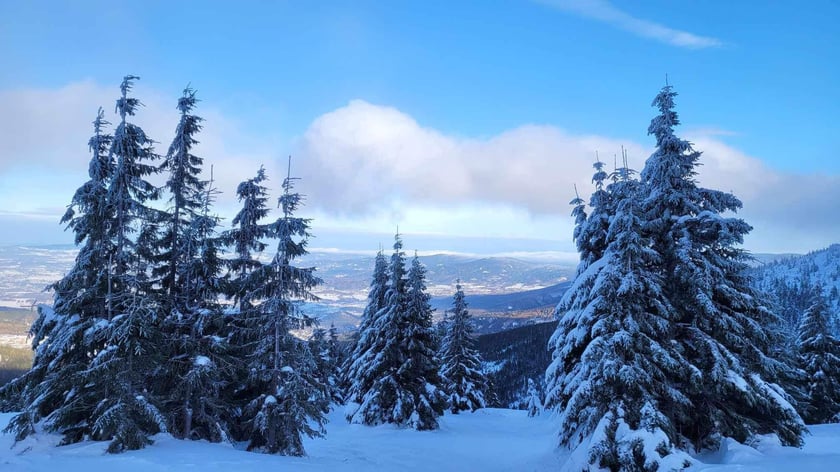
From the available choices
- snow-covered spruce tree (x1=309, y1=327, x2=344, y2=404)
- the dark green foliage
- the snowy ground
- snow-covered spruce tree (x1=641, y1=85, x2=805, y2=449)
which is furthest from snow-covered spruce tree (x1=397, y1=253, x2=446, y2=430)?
the dark green foliage

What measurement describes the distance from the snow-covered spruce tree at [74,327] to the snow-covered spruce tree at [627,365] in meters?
15.4

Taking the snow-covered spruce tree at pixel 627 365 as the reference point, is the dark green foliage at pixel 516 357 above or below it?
below

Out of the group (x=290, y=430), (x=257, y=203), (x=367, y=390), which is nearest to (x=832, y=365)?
(x=367, y=390)

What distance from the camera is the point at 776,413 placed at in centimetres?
1392

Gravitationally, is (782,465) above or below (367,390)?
above

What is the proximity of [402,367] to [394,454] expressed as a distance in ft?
27.8

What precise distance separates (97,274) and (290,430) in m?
8.60

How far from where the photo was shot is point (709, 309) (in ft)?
45.6

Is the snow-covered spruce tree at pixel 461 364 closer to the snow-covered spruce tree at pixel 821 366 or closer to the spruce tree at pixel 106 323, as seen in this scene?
the snow-covered spruce tree at pixel 821 366

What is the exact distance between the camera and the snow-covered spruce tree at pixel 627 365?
42.3 feet

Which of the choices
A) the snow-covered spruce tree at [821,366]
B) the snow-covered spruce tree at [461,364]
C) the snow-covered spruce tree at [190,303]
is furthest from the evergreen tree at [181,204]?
the snow-covered spruce tree at [821,366]

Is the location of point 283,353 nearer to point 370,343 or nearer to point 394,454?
point 394,454

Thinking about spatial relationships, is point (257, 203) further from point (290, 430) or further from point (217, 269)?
point (290, 430)

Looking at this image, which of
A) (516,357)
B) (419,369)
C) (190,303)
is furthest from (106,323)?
(516,357)
